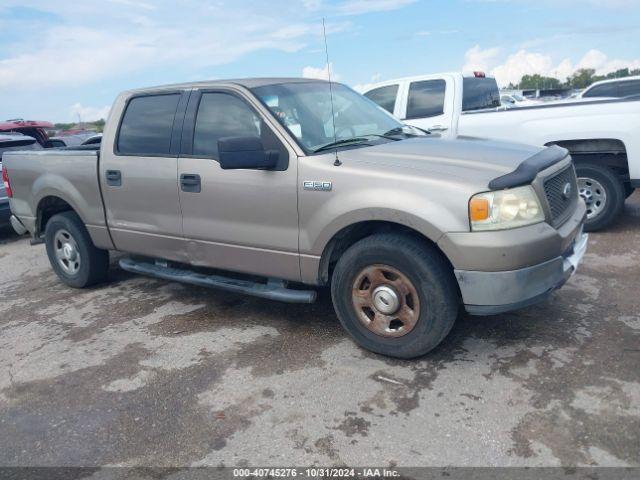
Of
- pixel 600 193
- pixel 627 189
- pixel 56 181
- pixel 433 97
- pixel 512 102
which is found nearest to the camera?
pixel 56 181

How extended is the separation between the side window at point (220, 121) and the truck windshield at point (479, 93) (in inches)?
179

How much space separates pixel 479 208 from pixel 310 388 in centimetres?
148

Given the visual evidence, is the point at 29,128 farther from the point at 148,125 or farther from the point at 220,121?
the point at 220,121

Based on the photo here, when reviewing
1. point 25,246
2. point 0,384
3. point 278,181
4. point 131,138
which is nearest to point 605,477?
point 278,181

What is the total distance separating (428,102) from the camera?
7930 mm

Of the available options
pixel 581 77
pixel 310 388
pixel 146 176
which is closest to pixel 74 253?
pixel 146 176

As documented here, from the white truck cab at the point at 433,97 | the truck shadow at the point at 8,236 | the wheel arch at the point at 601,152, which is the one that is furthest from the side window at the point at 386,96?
the truck shadow at the point at 8,236

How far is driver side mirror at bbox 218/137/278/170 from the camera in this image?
11.9 feet

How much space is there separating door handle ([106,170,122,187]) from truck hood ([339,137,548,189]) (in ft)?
6.92

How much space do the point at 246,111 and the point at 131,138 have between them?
1.29 m

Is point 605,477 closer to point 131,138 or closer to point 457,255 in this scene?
point 457,255

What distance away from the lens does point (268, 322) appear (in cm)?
447

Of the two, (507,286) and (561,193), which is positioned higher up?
(561,193)

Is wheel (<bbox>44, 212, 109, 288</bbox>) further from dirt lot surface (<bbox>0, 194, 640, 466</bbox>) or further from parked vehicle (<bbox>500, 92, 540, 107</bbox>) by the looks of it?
parked vehicle (<bbox>500, 92, 540, 107</bbox>)
